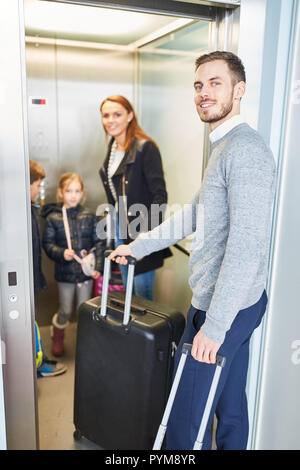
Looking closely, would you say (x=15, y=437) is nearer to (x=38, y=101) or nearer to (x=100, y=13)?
(x=38, y=101)

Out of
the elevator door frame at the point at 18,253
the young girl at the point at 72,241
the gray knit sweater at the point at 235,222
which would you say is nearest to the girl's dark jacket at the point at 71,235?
the young girl at the point at 72,241

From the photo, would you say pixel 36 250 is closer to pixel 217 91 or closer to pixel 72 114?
pixel 72 114

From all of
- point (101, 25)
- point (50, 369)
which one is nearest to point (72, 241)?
point (50, 369)

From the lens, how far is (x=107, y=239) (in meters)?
3.05

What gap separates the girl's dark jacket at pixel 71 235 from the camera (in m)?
3.00

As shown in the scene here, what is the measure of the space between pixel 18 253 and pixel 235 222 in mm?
803

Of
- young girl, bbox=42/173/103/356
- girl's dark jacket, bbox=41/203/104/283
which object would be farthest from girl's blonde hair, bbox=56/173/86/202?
girl's dark jacket, bbox=41/203/104/283

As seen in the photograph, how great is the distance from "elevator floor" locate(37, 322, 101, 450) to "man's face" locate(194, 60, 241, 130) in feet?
5.53

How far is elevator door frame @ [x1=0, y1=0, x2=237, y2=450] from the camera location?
1.51 meters

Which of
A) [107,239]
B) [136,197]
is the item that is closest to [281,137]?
[136,197]

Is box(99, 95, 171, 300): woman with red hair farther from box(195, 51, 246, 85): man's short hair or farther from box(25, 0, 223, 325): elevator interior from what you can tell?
box(195, 51, 246, 85): man's short hair

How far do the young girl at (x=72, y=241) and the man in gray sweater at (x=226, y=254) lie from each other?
133cm

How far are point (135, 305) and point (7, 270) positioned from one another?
655 mm

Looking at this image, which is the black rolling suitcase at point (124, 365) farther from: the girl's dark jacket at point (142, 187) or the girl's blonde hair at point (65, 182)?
the girl's blonde hair at point (65, 182)
